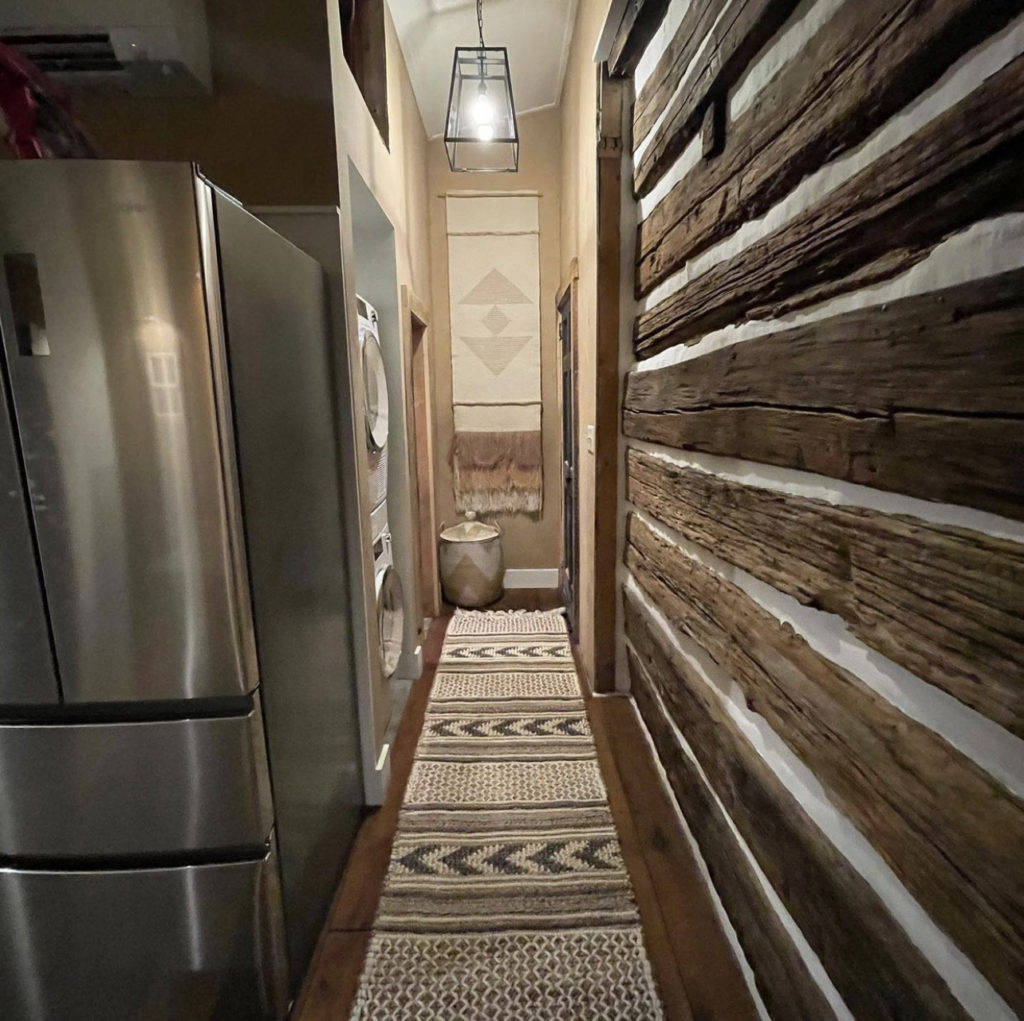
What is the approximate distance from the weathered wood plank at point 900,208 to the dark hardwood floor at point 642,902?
152 centimetres

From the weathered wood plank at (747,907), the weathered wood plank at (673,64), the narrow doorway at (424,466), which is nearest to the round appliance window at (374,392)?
the narrow doorway at (424,466)

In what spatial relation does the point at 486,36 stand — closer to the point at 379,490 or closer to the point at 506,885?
the point at 379,490

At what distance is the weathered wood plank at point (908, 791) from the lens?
58 cm

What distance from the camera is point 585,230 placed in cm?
243

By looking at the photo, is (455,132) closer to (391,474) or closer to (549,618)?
(391,474)

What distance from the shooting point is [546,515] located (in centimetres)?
404

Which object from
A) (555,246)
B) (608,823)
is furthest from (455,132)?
(608,823)

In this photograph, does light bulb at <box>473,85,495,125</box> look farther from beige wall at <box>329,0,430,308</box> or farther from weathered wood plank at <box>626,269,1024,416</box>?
weathered wood plank at <box>626,269,1024,416</box>

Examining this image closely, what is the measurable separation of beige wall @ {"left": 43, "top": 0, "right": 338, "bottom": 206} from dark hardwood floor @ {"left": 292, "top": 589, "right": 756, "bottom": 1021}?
1951 millimetres

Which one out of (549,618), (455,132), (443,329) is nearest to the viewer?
(455,132)

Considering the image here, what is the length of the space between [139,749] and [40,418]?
649 millimetres

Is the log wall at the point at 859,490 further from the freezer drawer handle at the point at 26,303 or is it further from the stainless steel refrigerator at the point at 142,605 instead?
the freezer drawer handle at the point at 26,303

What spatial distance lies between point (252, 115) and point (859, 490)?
70.4 inches

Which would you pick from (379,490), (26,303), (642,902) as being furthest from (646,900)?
(26,303)
